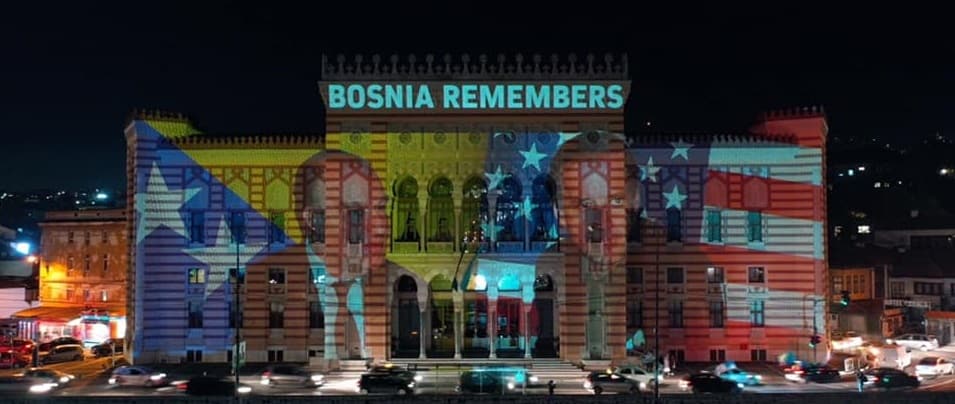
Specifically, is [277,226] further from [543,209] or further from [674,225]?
[674,225]

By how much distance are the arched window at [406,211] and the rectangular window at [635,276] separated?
1138cm

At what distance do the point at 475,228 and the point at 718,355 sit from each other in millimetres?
14763

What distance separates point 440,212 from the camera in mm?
49625

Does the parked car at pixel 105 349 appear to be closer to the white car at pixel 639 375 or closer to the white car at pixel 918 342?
the white car at pixel 639 375

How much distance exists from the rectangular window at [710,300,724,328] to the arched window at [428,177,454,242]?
569 inches

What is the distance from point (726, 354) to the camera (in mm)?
52219

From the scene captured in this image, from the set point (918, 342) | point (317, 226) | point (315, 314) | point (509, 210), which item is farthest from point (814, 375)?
point (317, 226)

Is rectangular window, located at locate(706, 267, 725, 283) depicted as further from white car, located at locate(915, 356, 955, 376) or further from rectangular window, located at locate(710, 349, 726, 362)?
white car, located at locate(915, 356, 955, 376)

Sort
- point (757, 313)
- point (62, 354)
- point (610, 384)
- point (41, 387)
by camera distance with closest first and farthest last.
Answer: point (610, 384), point (41, 387), point (757, 313), point (62, 354)

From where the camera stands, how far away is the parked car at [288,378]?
44750mm

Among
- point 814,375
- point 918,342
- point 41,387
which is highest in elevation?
point 918,342

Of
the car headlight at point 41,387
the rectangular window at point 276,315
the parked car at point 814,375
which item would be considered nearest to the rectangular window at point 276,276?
the rectangular window at point 276,315

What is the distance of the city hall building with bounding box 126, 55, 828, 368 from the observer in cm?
4838

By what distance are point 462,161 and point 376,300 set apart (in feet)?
26.1
